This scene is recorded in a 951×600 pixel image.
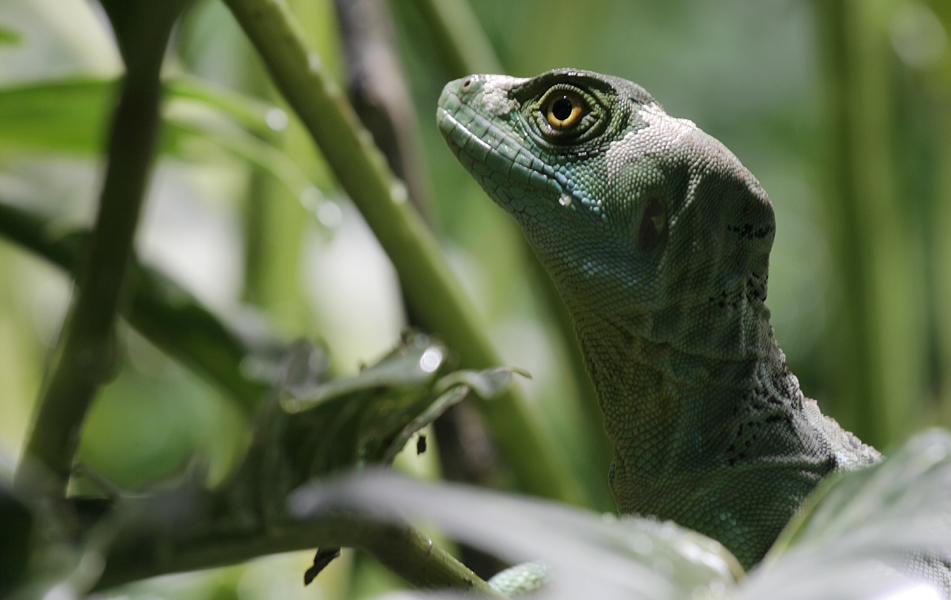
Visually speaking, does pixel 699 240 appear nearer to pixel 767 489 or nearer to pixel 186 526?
pixel 767 489

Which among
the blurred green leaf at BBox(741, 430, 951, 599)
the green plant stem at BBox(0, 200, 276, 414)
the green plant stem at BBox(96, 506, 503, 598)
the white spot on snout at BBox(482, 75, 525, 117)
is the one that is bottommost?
the green plant stem at BBox(0, 200, 276, 414)

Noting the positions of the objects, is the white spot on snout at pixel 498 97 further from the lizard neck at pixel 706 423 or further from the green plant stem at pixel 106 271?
the green plant stem at pixel 106 271

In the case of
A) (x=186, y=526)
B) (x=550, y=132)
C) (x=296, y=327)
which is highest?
(x=550, y=132)

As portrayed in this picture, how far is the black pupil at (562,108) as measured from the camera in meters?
1.16

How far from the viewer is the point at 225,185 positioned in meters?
2.40

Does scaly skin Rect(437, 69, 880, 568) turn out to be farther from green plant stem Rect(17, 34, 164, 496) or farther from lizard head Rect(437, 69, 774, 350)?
green plant stem Rect(17, 34, 164, 496)

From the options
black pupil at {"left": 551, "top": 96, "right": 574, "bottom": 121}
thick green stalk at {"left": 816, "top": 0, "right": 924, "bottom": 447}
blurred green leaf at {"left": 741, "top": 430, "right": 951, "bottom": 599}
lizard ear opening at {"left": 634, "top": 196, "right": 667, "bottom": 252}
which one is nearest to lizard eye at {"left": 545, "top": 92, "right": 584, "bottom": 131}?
black pupil at {"left": 551, "top": 96, "right": 574, "bottom": 121}

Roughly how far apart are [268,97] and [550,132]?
1.16 m

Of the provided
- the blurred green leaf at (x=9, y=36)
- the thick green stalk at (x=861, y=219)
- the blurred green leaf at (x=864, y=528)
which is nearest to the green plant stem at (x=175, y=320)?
the blurred green leaf at (x=9, y=36)

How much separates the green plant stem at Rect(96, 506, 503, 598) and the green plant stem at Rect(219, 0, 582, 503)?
553 mm

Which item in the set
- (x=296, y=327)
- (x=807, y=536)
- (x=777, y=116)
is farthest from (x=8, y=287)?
(x=777, y=116)

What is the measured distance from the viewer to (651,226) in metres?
1.14

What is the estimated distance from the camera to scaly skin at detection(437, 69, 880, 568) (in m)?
1.11

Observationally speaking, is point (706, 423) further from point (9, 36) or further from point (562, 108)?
point (9, 36)
